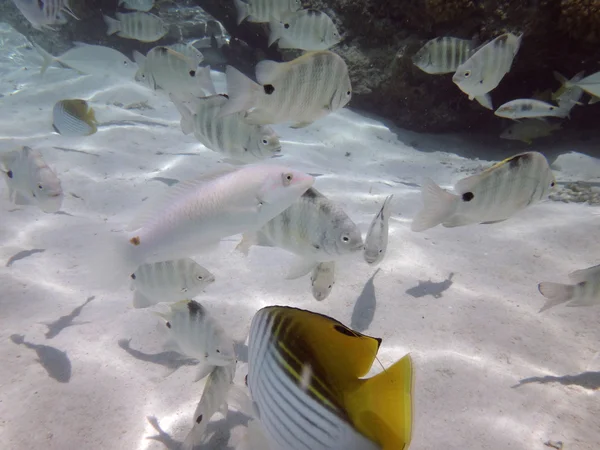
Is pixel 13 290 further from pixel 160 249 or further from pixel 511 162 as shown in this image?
pixel 511 162

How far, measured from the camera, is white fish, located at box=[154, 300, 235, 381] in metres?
2.06

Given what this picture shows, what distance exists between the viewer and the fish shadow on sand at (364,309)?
2877 mm

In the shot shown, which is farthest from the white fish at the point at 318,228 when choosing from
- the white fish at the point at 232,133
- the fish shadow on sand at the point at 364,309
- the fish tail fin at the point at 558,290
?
the white fish at the point at 232,133

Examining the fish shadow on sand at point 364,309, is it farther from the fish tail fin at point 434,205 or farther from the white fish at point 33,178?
the white fish at point 33,178

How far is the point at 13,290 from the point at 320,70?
10.2 ft

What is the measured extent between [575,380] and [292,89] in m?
2.75

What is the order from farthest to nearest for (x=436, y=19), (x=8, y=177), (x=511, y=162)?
(x=436, y=19)
(x=8, y=177)
(x=511, y=162)

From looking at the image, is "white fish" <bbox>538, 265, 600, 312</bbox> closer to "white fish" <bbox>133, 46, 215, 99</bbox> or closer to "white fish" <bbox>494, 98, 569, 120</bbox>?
"white fish" <bbox>494, 98, 569, 120</bbox>

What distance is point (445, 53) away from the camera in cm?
500

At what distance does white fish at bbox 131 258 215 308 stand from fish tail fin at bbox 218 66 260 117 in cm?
124

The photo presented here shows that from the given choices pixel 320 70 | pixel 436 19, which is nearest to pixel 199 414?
pixel 320 70

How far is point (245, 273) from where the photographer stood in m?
3.52

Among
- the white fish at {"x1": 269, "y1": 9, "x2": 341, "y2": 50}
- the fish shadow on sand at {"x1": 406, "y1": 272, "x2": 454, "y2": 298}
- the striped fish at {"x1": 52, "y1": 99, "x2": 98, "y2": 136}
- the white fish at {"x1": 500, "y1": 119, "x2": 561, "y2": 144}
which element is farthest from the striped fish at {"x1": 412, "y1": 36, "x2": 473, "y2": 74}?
the striped fish at {"x1": 52, "y1": 99, "x2": 98, "y2": 136}

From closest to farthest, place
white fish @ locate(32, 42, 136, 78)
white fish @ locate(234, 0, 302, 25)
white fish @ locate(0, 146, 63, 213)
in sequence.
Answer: white fish @ locate(0, 146, 63, 213), white fish @ locate(234, 0, 302, 25), white fish @ locate(32, 42, 136, 78)
